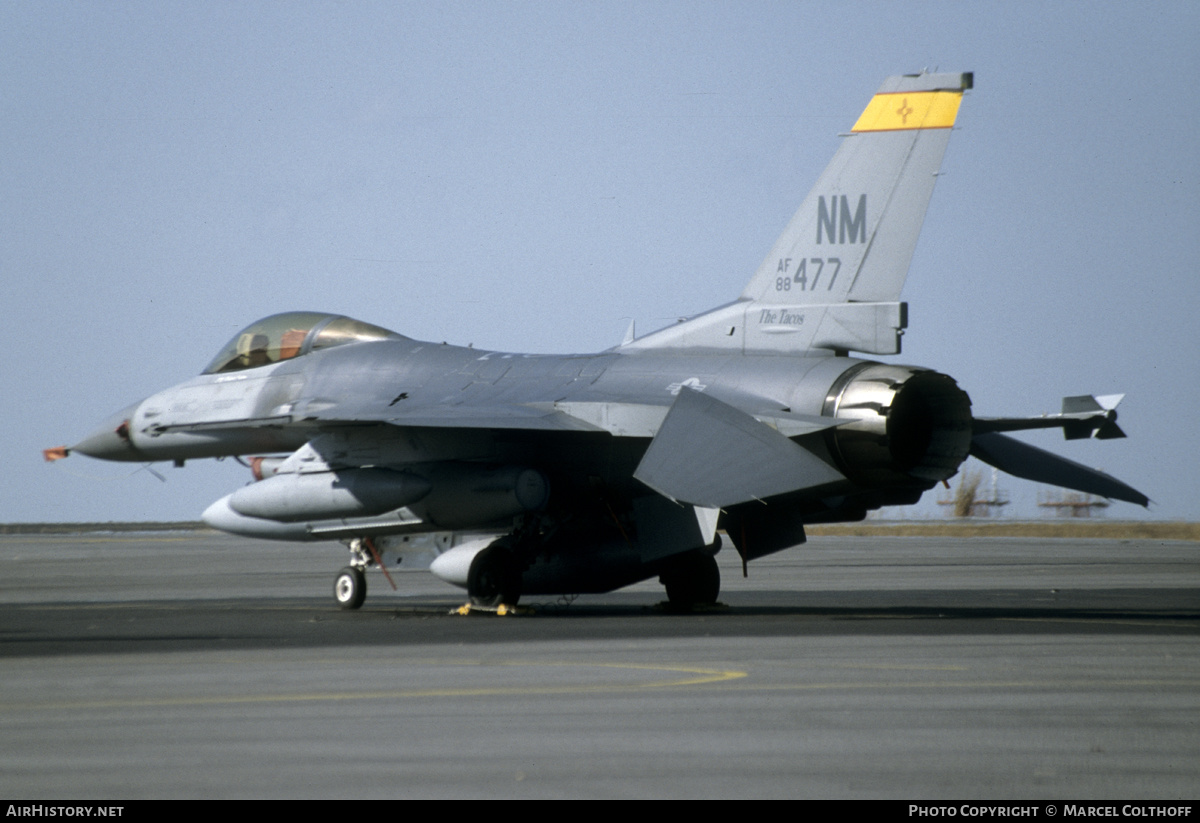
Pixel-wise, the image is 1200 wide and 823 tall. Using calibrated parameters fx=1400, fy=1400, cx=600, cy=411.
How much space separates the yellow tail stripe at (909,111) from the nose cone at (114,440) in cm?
1069

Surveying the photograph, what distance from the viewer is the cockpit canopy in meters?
18.3

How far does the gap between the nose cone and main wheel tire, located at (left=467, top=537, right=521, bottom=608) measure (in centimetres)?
629

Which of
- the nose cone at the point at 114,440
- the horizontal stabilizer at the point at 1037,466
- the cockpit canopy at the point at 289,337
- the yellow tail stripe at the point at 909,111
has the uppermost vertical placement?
the yellow tail stripe at the point at 909,111

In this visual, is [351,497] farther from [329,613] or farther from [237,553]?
[237,553]

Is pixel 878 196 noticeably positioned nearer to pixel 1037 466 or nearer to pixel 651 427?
pixel 651 427

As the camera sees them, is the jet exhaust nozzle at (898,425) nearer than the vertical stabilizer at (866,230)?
Yes

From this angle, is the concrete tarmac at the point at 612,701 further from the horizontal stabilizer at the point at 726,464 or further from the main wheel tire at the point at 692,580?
the horizontal stabilizer at the point at 726,464

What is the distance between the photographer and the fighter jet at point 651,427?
13.3 m

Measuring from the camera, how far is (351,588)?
16906mm

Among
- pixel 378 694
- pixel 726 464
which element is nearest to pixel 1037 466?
pixel 726 464

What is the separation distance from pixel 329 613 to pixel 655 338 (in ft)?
16.1

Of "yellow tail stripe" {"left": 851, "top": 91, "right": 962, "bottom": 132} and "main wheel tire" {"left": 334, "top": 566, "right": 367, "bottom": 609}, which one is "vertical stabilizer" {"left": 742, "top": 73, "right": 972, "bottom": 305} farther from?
"main wheel tire" {"left": 334, "top": 566, "right": 367, "bottom": 609}

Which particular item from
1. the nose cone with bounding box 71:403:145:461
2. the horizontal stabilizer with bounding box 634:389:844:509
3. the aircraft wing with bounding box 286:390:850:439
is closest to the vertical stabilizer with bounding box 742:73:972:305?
the aircraft wing with bounding box 286:390:850:439

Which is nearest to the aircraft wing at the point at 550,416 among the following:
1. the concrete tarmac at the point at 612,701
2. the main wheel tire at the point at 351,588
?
the concrete tarmac at the point at 612,701
